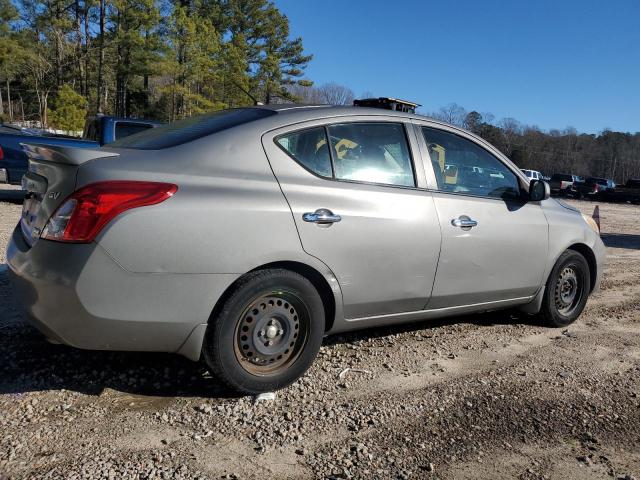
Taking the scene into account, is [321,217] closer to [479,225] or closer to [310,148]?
[310,148]

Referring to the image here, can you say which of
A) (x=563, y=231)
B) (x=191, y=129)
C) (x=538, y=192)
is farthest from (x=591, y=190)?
(x=191, y=129)

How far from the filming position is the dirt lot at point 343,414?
8.16 feet

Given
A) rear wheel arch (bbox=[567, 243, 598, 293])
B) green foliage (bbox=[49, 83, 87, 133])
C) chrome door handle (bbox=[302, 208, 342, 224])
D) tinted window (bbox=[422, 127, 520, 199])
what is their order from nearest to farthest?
1. chrome door handle (bbox=[302, 208, 342, 224])
2. tinted window (bbox=[422, 127, 520, 199])
3. rear wheel arch (bbox=[567, 243, 598, 293])
4. green foliage (bbox=[49, 83, 87, 133])

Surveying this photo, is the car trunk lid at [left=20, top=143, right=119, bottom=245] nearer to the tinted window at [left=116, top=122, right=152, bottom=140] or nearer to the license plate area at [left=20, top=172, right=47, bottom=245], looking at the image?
the license plate area at [left=20, top=172, right=47, bottom=245]

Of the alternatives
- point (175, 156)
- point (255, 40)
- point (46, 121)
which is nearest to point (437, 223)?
point (175, 156)

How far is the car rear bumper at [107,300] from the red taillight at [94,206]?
66 millimetres

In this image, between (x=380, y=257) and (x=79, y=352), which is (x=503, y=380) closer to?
(x=380, y=257)

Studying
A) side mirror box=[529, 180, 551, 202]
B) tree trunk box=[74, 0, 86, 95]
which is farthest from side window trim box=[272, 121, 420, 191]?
tree trunk box=[74, 0, 86, 95]

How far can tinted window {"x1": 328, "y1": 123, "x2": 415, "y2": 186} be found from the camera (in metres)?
3.44

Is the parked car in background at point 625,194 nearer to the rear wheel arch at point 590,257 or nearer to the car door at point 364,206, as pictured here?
the rear wheel arch at point 590,257

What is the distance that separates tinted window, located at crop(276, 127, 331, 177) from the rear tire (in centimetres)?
239

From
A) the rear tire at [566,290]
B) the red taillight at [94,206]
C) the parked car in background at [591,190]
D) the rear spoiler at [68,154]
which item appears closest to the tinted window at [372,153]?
the red taillight at [94,206]

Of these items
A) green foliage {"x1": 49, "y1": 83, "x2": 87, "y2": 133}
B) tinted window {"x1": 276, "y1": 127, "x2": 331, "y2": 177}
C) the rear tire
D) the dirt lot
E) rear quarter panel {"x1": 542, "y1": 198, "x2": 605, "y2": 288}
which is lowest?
the dirt lot

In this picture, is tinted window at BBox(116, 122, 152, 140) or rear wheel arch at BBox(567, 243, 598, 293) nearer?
rear wheel arch at BBox(567, 243, 598, 293)
